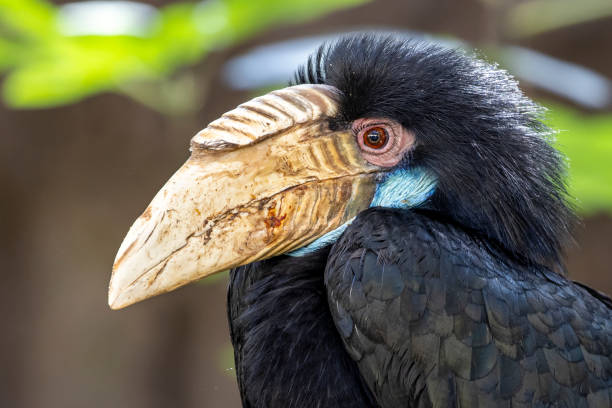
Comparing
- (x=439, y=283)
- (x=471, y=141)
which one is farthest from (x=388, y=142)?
(x=439, y=283)

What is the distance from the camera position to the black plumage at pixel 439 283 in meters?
1.97

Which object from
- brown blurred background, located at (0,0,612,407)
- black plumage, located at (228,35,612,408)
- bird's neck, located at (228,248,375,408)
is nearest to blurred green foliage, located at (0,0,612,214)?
black plumage, located at (228,35,612,408)

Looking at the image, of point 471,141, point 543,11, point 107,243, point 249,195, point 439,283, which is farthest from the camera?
point 107,243

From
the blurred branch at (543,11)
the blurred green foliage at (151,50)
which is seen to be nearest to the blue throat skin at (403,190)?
the blurred green foliage at (151,50)

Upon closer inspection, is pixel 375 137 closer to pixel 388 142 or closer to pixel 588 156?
pixel 388 142

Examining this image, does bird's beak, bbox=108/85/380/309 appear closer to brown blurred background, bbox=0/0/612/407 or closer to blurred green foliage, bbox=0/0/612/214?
blurred green foliage, bbox=0/0/612/214

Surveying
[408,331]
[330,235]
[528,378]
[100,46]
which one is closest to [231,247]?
[330,235]

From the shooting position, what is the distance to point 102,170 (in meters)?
6.68

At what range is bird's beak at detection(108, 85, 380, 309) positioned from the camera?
201 centimetres

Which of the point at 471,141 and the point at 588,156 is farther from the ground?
the point at 471,141

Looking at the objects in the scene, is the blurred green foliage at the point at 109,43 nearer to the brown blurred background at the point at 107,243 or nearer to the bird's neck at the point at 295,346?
the bird's neck at the point at 295,346

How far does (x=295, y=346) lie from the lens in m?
2.14

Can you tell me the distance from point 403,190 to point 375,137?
6.4 inches

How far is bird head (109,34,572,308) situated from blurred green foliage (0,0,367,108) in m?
0.68
